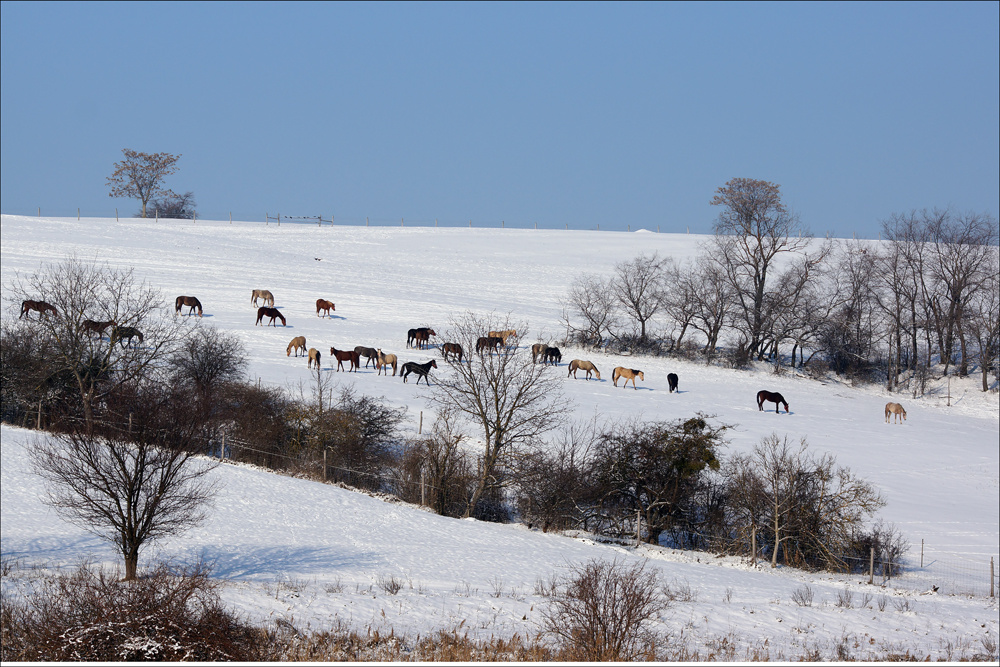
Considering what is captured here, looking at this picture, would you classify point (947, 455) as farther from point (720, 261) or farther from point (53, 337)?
point (53, 337)

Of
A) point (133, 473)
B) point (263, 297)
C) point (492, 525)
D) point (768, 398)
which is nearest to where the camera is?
point (133, 473)

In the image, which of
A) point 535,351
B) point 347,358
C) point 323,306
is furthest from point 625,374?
point 323,306

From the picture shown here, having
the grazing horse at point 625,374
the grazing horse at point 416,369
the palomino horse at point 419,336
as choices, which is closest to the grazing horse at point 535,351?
the grazing horse at point 625,374

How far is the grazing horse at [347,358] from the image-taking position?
125 feet

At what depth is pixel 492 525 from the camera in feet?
80.4

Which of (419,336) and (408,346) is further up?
(419,336)

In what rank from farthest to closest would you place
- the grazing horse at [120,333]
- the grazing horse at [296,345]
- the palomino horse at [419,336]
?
the palomino horse at [419,336] → the grazing horse at [296,345] → the grazing horse at [120,333]

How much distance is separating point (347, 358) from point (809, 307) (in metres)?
32.2

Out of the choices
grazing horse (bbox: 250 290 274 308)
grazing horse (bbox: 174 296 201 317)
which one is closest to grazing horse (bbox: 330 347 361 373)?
grazing horse (bbox: 174 296 201 317)

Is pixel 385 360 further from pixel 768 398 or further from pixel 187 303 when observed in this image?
pixel 768 398

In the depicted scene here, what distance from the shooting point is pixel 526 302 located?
190 ft

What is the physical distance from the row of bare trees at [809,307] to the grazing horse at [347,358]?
15808 millimetres

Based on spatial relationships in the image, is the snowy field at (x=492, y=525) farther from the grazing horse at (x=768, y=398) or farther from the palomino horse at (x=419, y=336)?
the palomino horse at (x=419, y=336)

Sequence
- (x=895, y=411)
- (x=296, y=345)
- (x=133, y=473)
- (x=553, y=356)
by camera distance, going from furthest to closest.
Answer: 1. (x=553, y=356)
2. (x=296, y=345)
3. (x=895, y=411)
4. (x=133, y=473)
